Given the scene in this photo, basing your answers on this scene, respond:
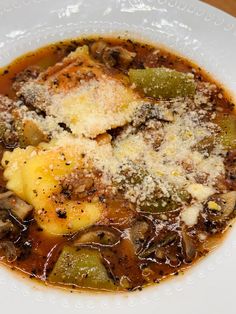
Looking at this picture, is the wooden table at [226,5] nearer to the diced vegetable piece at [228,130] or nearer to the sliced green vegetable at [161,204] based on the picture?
Answer: the diced vegetable piece at [228,130]

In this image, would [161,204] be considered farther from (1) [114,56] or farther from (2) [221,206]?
(1) [114,56]

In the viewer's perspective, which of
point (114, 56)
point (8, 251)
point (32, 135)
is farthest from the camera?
point (114, 56)

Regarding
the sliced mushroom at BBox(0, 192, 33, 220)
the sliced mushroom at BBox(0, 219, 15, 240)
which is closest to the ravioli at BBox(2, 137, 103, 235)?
the sliced mushroom at BBox(0, 192, 33, 220)

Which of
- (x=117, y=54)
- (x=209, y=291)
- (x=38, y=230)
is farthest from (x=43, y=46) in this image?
(x=209, y=291)

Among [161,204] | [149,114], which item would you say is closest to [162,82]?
[149,114]

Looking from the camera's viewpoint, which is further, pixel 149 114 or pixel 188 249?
pixel 149 114
